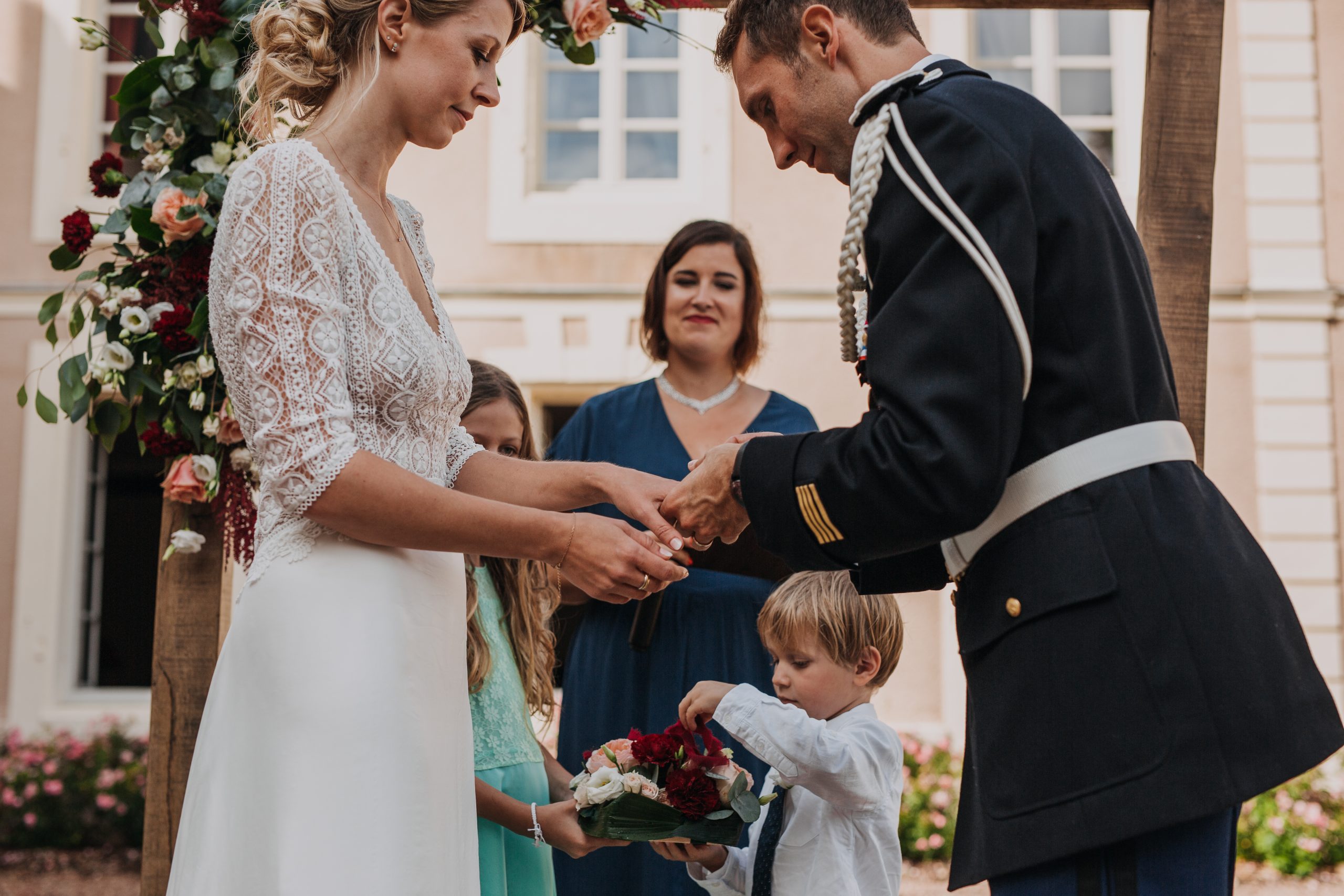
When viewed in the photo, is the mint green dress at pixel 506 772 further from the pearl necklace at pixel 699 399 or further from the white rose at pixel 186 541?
the pearl necklace at pixel 699 399

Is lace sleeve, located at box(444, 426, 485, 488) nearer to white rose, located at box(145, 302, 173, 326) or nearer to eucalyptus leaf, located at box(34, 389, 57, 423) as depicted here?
white rose, located at box(145, 302, 173, 326)

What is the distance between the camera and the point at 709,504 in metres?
2.14

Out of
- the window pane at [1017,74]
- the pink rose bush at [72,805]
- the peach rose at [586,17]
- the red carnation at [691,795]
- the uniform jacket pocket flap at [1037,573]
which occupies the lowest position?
the pink rose bush at [72,805]

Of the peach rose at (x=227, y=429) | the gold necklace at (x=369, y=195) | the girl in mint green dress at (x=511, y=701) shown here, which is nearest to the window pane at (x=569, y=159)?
the girl in mint green dress at (x=511, y=701)

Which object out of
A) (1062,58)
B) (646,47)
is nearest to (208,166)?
(646,47)

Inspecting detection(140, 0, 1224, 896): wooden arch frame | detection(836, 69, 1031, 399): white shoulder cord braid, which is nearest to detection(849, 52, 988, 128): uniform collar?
detection(836, 69, 1031, 399): white shoulder cord braid

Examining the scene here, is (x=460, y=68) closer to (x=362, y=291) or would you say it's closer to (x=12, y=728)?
(x=362, y=291)

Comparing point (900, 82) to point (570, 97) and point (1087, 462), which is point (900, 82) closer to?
point (1087, 462)

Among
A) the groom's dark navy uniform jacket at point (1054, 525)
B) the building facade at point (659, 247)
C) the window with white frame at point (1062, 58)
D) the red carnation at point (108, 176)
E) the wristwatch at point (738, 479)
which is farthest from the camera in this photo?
the window with white frame at point (1062, 58)

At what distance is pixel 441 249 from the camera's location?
9188 mm

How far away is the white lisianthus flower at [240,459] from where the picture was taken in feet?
9.50

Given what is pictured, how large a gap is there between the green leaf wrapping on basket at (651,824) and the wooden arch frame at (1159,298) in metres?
1.14

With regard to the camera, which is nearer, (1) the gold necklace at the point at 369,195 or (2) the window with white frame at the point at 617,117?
(1) the gold necklace at the point at 369,195

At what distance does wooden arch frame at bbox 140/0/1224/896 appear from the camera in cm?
293
